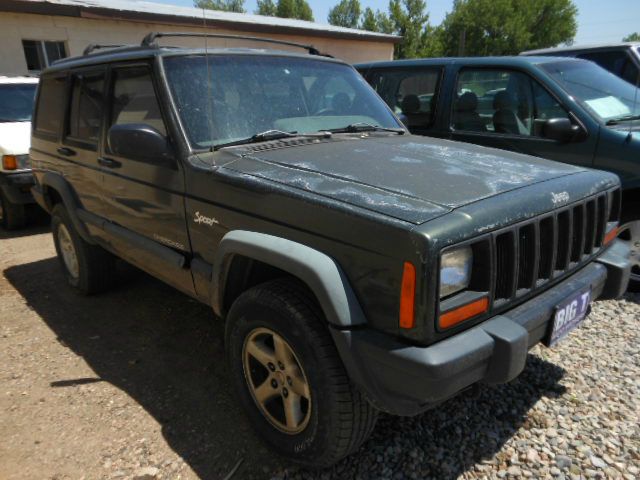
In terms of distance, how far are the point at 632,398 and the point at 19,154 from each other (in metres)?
6.73

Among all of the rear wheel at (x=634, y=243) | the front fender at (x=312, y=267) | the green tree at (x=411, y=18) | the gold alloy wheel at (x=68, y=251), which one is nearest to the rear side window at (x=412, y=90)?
the rear wheel at (x=634, y=243)

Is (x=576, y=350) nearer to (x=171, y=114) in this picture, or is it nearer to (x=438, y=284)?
(x=438, y=284)

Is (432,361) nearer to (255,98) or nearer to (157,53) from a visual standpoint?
(255,98)

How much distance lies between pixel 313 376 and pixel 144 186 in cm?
163

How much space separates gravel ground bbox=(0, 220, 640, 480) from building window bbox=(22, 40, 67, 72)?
33.6 ft

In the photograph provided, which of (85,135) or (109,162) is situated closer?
(109,162)

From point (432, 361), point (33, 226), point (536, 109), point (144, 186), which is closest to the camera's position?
point (432, 361)

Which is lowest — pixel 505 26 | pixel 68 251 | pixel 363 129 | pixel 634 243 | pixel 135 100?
pixel 68 251

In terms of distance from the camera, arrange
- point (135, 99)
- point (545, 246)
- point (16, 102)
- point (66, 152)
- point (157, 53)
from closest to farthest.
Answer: point (545, 246), point (157, 53), point (135, 99), point (66, 152), point (16, 102)

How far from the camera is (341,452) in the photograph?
2.07m

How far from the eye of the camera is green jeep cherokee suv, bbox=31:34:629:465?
1.77 meters

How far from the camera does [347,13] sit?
56094 mm

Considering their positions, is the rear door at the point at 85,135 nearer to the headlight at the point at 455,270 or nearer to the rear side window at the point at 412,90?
the headlight at the point at 455,270

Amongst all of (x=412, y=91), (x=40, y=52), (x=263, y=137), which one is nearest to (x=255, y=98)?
(x=263, y=137)
